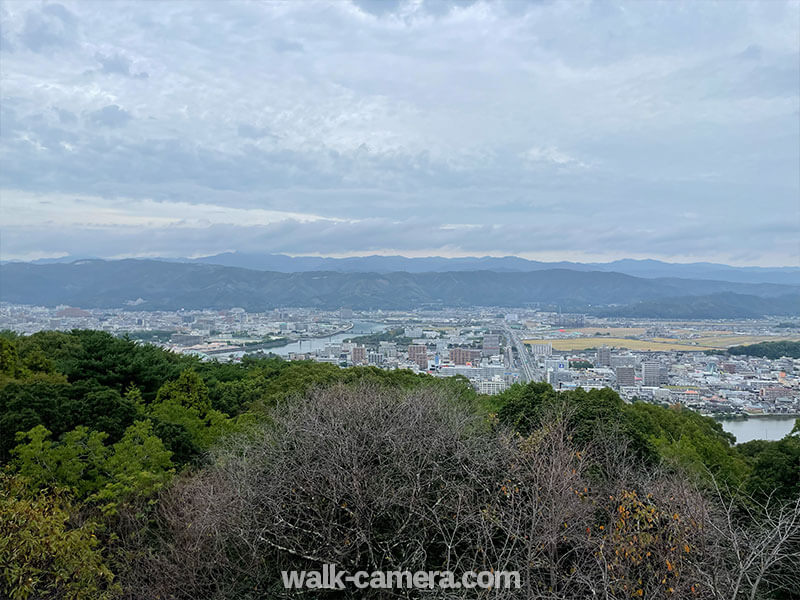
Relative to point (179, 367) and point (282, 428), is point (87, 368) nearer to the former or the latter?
point (179, 367)

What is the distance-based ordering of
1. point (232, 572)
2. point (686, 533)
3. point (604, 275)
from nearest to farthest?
point (686, 533)
point (232, 572)
point (604, 275)

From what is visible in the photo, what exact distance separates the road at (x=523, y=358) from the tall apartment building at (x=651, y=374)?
5.56 metres

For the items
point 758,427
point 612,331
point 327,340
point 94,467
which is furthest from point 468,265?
point 94,467

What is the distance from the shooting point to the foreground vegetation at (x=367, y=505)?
18.3 ft

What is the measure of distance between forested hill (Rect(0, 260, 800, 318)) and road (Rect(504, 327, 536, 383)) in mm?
30295

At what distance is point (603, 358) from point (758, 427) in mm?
13386

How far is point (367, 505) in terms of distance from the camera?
6340 mm

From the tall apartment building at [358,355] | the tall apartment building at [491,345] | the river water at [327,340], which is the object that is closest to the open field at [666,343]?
the tall apartment building at [491,345]

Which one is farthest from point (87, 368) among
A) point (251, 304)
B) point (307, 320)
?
point (251, 304)

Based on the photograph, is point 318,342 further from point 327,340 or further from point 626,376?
point 626,376

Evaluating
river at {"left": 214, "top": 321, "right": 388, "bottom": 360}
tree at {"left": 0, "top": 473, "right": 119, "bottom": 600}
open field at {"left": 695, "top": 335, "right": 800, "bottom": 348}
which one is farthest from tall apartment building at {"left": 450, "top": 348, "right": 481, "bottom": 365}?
tree at {"left": 0, "top": 473, "right": 119, "bottom": 600}

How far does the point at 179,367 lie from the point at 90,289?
2653 inches

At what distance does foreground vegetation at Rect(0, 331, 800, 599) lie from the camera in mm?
5586

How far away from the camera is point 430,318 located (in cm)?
6512
